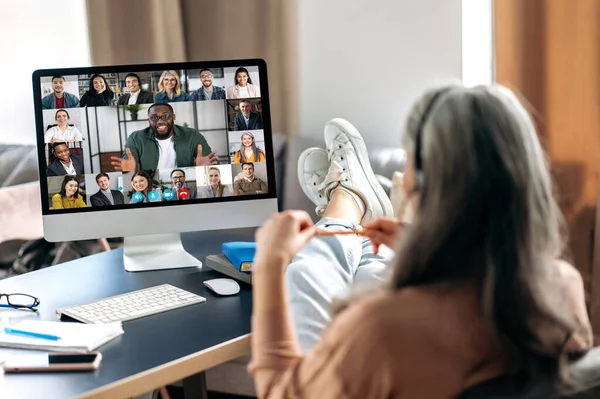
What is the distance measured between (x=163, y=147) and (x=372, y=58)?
3.87 ft

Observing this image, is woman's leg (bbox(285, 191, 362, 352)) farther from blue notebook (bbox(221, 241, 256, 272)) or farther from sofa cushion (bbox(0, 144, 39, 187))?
sofa cushion (bbox(0, 144, 39, 187))

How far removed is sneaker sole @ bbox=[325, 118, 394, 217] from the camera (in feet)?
7.50

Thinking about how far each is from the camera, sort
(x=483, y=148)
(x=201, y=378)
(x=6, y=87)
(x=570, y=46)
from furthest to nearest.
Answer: (x=6, y=87) < (x=570, y=46) < (x=201, y=378) < (x=483, y=148)

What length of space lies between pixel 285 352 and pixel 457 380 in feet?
0.87

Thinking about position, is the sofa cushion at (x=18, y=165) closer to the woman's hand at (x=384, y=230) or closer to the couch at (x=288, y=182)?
the couch at (x=288, y=182)

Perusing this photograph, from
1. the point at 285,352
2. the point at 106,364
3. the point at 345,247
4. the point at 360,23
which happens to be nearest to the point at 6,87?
the point at 360,23

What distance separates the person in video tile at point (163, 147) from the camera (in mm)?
1755

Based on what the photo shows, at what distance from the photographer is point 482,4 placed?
8.12 ft

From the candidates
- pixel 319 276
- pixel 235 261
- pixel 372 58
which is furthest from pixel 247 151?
pixel 372 58

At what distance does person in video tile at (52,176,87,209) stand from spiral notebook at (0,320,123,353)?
39cm

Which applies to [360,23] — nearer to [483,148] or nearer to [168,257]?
[168,257]

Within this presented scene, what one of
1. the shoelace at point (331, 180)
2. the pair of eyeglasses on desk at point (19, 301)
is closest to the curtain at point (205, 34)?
the shoelace at point (331, 180)

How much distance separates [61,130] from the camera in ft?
5.71

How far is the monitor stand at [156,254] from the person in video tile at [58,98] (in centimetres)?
35
